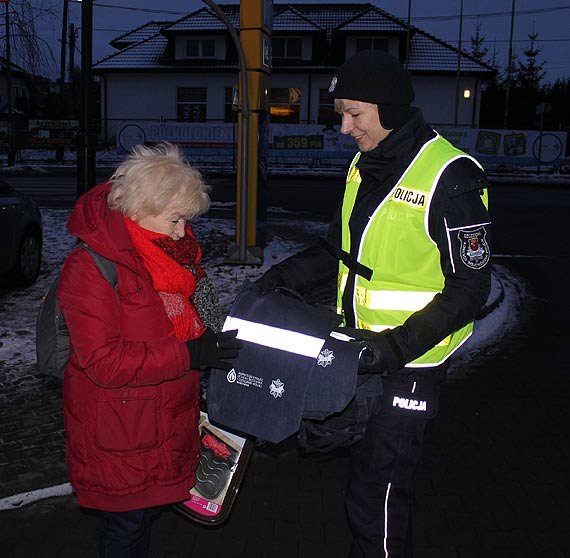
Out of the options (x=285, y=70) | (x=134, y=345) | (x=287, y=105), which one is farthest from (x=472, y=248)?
(x=287, y=105)

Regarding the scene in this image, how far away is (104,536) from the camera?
268 cm

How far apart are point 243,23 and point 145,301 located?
822 cm

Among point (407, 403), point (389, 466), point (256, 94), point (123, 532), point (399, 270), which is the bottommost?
point (123, 532)

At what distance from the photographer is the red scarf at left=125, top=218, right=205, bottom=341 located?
8.25 ft

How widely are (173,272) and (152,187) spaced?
0.31m

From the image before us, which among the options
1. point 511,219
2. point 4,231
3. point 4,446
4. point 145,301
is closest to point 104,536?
point 145,301

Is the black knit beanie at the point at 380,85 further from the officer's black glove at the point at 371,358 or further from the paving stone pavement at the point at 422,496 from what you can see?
the paving stone pavement at the point at 422,496

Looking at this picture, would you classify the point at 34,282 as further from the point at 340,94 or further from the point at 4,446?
the point at 340,94

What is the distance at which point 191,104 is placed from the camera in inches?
1629

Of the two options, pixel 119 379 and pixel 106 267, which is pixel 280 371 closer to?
pixel 119 379

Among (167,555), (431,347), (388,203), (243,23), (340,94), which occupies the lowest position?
(167,555)

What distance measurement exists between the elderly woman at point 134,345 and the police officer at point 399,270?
483 millimetres

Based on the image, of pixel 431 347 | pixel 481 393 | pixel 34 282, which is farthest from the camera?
pixel 34 282

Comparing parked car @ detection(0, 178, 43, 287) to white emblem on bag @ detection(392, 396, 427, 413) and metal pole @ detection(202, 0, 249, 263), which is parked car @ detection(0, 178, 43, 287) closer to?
metal pole @ detection(202, 0, 249, 263)
